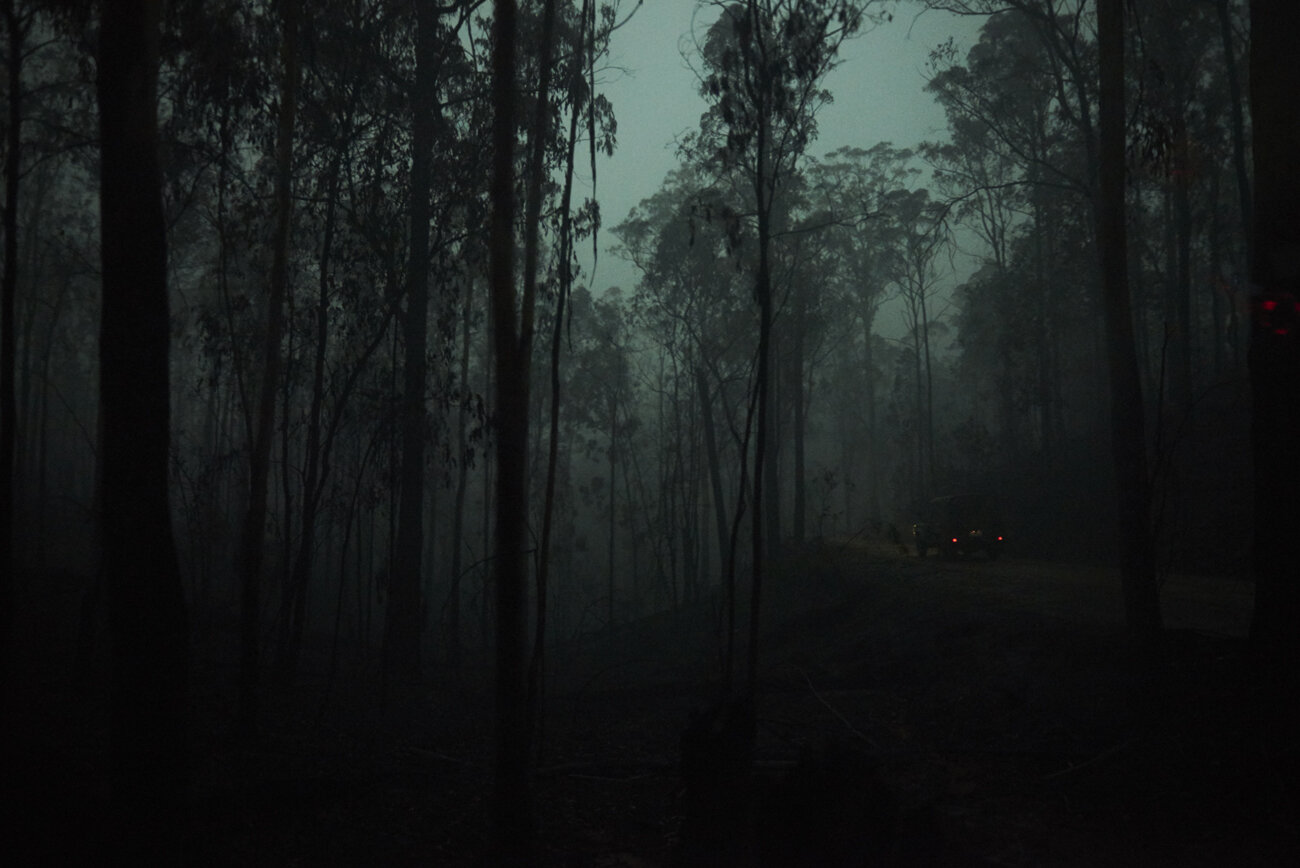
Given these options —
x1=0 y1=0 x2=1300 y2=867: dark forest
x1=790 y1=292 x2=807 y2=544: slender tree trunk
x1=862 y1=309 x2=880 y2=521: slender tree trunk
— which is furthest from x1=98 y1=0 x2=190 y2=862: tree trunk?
x1=862 y1=309 x2=880 y2=521: slender tree trunk

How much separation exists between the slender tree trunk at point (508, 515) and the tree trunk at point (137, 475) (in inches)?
62.4

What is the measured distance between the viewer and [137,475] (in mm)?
3682

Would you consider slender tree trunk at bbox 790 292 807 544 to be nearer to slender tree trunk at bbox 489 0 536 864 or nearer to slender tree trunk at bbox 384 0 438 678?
slender tree trunk at bbox 384 0 438 678

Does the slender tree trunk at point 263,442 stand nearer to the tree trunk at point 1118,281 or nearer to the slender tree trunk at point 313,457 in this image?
the slender tree trunk at point 313,457

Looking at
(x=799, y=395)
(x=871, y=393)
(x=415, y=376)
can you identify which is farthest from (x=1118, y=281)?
(x=871, y=393)

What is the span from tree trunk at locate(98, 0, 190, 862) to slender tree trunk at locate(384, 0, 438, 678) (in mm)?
6819

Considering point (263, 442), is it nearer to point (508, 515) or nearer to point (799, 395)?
point (508, 515)

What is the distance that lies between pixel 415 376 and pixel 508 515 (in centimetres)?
681

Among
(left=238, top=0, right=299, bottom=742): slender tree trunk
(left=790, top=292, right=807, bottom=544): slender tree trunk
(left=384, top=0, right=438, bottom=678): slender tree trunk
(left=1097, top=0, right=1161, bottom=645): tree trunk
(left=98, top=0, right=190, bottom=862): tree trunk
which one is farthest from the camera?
(left=790, top=292, right=807, bottom=544): slender tree trunk

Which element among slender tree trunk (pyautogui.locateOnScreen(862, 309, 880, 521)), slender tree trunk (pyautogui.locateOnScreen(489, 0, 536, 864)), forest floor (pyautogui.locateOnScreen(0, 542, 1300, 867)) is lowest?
forest floor (pyautogui.locateOnScreen(0, 542, 1300, 867))

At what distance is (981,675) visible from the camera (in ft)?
26.5

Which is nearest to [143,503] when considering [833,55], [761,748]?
[761,748]

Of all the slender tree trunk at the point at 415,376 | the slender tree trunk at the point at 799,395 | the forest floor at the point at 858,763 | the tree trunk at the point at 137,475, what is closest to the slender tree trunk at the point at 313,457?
the forest floor at the point at 858,763

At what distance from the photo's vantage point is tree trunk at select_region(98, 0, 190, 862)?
12.0 ft
